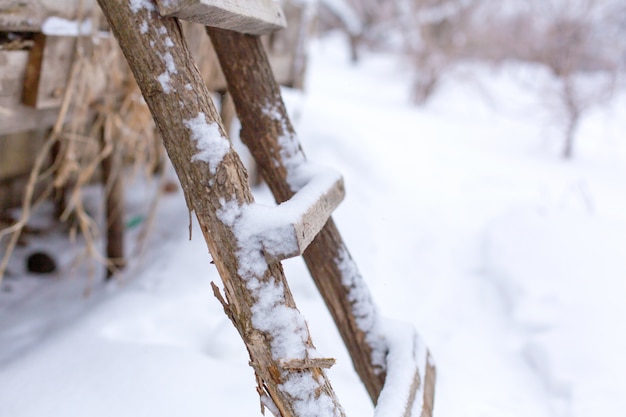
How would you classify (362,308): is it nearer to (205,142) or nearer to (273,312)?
(273,312)

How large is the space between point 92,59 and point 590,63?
5.88m

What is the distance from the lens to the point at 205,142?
1086 mm

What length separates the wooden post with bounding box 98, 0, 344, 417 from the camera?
108 cm

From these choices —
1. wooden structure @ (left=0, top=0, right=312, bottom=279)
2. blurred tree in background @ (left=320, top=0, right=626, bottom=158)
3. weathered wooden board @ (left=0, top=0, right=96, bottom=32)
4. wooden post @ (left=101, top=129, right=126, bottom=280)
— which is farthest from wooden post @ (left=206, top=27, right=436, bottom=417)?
blurred tree in background @ (left=320, top=0, right=626, bottom=158)

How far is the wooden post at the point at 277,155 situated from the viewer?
1.49 meters

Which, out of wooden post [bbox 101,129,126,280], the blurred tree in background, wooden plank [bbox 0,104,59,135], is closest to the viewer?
wooden plank [bbox 0,104,59,135]

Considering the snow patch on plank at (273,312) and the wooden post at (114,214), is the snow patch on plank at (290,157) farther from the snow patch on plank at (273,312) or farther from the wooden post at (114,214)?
the wooden post at (114,214)

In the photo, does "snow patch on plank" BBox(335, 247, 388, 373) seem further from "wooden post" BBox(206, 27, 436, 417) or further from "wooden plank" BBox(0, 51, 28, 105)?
"wooden plank" BBox(0, 51, 28, 105)

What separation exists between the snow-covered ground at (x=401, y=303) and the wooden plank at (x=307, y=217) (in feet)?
2.49

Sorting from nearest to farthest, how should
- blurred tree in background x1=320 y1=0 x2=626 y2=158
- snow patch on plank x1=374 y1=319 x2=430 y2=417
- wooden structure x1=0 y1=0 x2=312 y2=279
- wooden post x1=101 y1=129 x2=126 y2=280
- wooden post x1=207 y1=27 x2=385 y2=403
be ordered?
snow patch on plank x1=374 y1=319 x2=430 y2=417
wooden post x1=207 y1=27 x2=385 y2=403
wooden structure x1=0 y1=0 x2=312 y2=279
wooden post x1=101 y1=129 x2=126 y2=280
blurred tree in background x1=320 y1=0 x2=626 y2=158

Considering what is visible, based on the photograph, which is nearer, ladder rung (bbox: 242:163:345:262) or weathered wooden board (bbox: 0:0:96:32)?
ladder rung (bbox: 242:163:345:262)

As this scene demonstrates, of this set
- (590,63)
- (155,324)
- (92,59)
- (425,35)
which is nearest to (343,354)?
(155,324)

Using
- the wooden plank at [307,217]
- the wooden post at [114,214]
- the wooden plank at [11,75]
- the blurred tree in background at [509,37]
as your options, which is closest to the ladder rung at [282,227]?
the wooden plank at [307,217]

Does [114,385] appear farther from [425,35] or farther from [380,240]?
[425,35]
